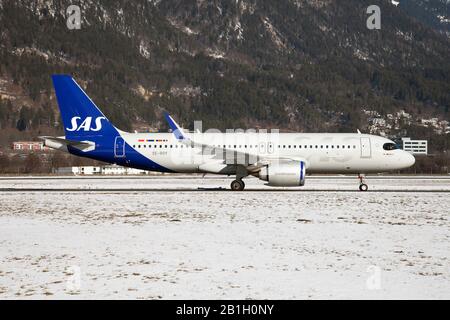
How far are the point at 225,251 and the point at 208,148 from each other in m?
21.8

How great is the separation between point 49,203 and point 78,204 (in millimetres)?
1697

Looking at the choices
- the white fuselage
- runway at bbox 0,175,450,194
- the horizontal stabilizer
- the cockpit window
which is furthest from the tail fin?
the cockpit window

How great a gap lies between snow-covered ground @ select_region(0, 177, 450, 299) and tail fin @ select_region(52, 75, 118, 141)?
11658 mm

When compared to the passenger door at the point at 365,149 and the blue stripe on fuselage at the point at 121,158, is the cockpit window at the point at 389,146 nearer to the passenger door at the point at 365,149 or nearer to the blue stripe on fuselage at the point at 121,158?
the passenger door at the point at 365,149

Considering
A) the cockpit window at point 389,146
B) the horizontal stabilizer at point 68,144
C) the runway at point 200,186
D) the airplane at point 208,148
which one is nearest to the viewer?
the airplane at point 208,148

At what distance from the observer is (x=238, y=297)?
34.4 ft

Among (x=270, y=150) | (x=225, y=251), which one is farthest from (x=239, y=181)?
(x=225, y=251)

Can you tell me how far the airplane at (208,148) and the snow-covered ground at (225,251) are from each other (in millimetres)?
10016

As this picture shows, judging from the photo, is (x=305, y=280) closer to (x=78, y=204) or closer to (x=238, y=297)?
(x=238, y=297)

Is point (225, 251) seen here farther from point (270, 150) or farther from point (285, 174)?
point (270, 150)

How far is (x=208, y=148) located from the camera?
36375 millimetres

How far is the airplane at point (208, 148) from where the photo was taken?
3628cm

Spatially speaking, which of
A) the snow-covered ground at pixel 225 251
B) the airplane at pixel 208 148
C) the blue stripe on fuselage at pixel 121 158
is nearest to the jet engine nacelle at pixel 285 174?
the airplane at pixel 208 148
